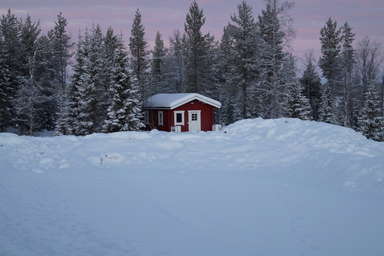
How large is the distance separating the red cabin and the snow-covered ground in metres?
11.9

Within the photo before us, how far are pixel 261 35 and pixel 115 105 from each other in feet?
57.0

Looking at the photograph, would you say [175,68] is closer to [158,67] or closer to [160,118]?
[158,67]

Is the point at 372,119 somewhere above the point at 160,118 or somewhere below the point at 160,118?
below

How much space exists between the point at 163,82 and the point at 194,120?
22.3 m

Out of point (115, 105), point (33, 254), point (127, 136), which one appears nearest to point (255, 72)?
point (115, 105)

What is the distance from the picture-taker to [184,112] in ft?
93.9

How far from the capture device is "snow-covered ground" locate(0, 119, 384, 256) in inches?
244

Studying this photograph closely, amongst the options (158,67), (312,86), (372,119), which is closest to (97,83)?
(158,67)

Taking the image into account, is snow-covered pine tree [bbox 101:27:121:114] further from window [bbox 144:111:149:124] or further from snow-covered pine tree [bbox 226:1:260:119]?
snow-covered pine tree [bbox 226:1:260:119]

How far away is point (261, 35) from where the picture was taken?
119 feet

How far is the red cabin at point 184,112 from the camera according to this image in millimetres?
28203

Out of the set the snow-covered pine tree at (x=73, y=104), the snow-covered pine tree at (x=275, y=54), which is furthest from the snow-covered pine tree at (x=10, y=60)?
the snow-covered pine tree at (x=275, y=54)

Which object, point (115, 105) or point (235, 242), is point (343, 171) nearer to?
point (235, 242)

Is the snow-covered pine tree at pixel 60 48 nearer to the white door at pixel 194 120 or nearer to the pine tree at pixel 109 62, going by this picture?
the pine tree at pixel 109 62
